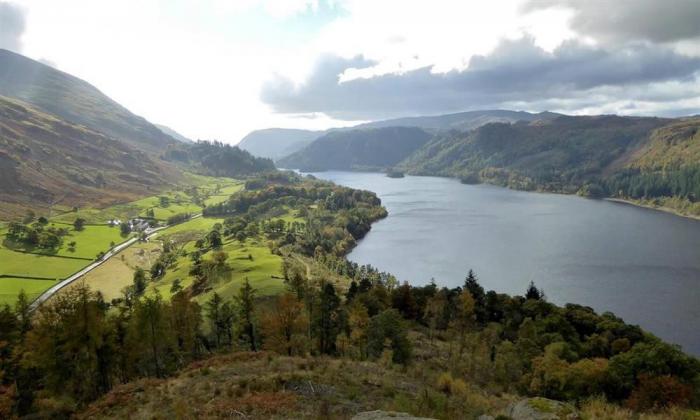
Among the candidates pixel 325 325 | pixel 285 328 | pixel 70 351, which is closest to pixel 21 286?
pixel 70 351

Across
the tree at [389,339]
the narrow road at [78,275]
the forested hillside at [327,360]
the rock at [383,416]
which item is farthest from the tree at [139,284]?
the rock at [383,416]

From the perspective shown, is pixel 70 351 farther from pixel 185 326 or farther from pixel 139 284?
pixel 139 284

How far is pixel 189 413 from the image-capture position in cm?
2308

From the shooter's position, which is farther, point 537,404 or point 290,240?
point 290,240

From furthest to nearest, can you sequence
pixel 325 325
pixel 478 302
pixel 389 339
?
pixel 478 302 → pixel 325 325 → pixel 389 339

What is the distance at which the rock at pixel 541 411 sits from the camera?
19.5 metres

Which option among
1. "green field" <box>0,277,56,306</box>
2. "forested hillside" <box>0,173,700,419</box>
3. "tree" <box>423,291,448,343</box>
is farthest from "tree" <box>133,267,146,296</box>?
"tree" <box>423,291,448,343</box>

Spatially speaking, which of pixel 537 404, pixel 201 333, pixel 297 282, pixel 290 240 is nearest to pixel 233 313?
pixel 201 333

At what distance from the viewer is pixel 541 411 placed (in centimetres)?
2027

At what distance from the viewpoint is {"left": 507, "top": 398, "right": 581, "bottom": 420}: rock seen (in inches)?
769

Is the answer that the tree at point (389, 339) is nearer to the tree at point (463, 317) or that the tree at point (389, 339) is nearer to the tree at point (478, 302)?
the tree at point (463, 317)

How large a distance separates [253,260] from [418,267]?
211ft

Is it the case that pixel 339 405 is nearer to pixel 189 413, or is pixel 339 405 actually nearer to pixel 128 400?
pixel 189 413

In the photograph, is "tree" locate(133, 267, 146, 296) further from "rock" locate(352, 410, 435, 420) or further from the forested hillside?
"rock" locate(352, 410, 435, 420)
